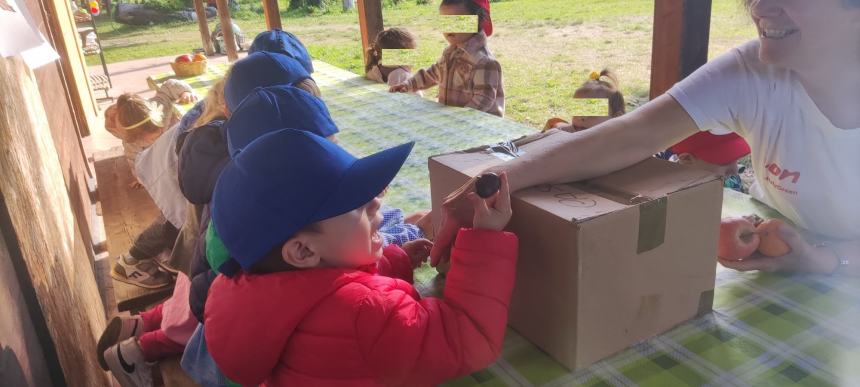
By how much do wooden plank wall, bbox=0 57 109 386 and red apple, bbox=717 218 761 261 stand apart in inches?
49.1

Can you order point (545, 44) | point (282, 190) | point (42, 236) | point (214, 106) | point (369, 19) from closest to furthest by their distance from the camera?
point (282, 190), point (42, 236), point (214, 106), point (369, 19), point (545, 44)

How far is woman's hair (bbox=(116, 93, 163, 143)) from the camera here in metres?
2.75

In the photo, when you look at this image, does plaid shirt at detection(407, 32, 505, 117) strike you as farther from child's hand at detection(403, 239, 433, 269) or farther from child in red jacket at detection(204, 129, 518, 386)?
child in red jacket at detection(204, 129, 518, 386)

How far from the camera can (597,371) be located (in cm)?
87

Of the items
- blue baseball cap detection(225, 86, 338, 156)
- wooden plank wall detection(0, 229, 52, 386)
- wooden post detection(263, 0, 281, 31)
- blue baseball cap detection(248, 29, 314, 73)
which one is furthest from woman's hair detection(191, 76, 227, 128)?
wooden post detection(263, 0, 281, 31)

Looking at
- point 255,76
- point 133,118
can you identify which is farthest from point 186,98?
point 255,76

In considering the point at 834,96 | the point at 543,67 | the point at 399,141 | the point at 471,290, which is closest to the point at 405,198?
the point at 399,141

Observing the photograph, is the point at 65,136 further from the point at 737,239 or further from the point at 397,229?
the point at 737,239

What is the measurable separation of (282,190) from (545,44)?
24.5ft

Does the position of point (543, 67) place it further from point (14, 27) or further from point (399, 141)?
point (14, 27)

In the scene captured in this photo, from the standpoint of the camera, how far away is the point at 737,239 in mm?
1080

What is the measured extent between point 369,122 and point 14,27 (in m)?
1.69

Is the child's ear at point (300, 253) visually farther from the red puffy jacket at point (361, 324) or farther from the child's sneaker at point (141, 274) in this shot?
the child's sneaker at point (141, 274)

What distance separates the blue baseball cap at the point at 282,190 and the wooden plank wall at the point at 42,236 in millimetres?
496
